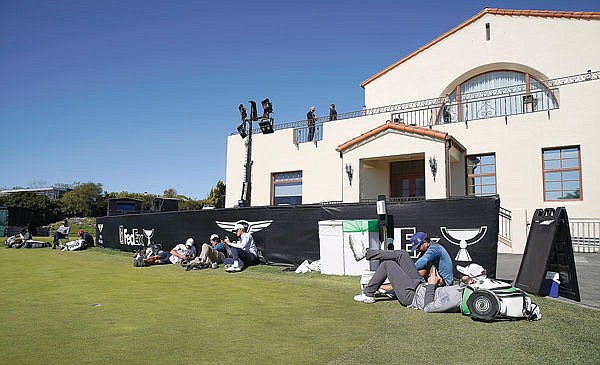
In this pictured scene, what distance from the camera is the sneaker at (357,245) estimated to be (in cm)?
Result: 1004

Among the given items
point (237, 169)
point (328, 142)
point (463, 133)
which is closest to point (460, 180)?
point (463, 133)

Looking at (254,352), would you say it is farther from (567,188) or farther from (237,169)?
(237,169)

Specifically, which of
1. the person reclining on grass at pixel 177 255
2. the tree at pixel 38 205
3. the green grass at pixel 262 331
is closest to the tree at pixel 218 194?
the tree at pixel 38 205

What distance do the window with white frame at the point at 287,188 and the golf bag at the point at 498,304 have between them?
17.2 m

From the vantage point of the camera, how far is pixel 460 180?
17.8 meters

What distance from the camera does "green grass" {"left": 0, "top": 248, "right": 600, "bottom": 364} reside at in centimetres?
407

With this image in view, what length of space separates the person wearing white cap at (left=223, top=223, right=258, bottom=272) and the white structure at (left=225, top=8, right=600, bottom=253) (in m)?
7.09

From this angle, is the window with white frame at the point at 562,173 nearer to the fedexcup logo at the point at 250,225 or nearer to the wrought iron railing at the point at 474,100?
the wrought iron railing at the point at 474,100

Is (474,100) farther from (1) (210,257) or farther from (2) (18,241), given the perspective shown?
(2) (18,241)

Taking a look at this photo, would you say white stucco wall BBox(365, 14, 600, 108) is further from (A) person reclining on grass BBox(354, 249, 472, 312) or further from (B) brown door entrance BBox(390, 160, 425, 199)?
(A) person reclining on grass BBox(354, 249, 472, 312)

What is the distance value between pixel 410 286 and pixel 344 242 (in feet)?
12.8

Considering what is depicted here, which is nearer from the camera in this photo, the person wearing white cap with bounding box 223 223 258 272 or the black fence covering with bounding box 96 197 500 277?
the black fence covering with bounding box 96 197 500 277

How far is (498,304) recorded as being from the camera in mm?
5312

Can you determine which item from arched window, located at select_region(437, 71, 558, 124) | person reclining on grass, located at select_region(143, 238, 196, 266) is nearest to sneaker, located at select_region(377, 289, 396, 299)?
person reclining on grass, located at select_region(143, 238, 196, 266)
